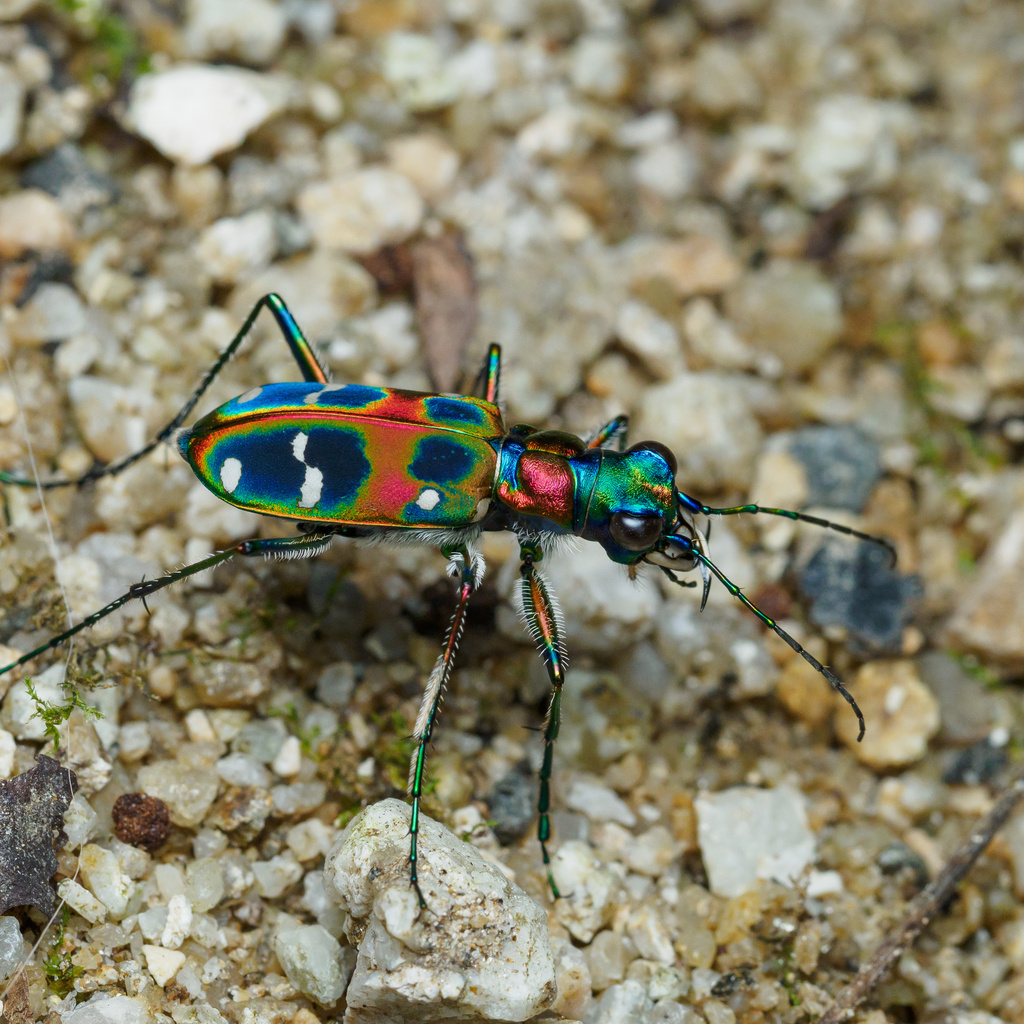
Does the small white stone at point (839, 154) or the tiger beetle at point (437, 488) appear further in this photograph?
the small white stone at point (839, 154)

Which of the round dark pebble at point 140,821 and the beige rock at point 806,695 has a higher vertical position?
the beige rock at point 806,695

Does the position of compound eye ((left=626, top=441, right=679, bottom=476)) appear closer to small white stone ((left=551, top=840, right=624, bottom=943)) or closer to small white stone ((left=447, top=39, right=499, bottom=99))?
small white stone ((left=551, top=840, right=624, bottom=943))

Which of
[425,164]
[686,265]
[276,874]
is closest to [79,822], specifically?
[276,874]

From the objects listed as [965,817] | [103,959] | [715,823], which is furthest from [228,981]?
[965,817]

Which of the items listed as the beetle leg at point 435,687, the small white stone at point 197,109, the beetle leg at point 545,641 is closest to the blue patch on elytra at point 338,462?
the beetle leg at point 435,687

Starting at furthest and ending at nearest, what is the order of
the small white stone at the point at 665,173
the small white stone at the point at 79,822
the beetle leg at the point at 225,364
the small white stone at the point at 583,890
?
the small white stone at the point at 665,173 < the beetle leg at the point at 225,364 < the small white stone at the point at 583,890 < the small white stone at the point at 79,822

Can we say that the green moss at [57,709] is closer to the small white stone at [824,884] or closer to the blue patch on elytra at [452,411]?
the blue patch on elytra at [452,411]

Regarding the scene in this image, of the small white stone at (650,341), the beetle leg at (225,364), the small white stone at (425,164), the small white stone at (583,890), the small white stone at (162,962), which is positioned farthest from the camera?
the small white stone at (425,164)
